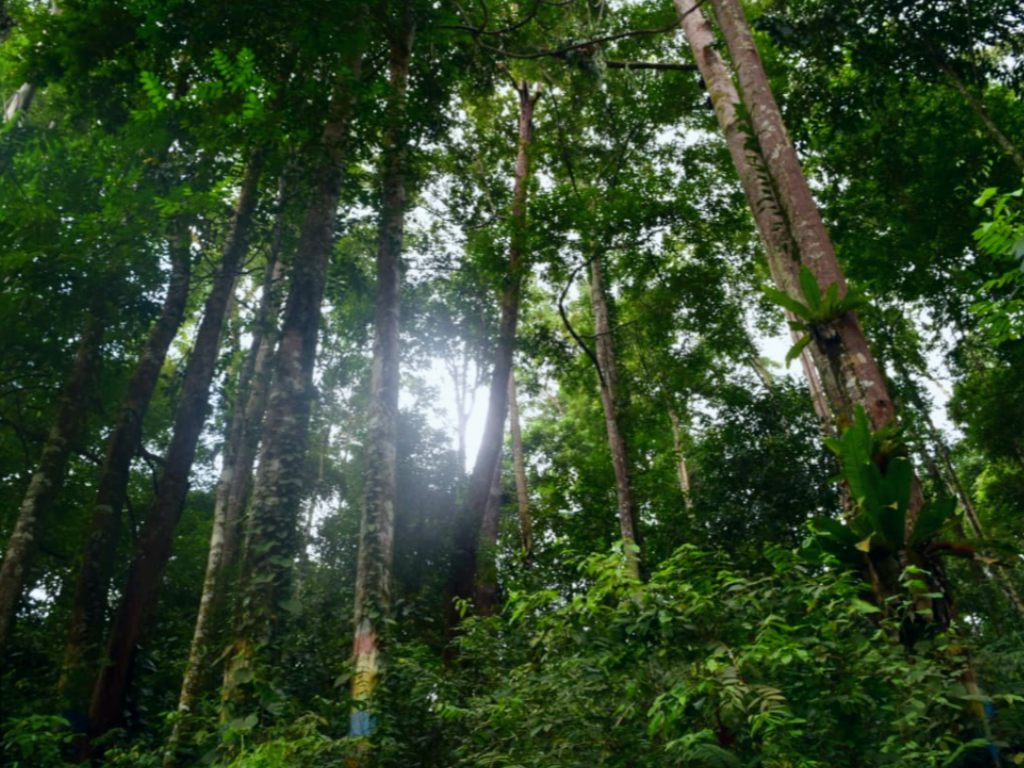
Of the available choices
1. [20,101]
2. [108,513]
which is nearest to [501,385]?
[108,513]

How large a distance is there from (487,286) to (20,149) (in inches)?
343

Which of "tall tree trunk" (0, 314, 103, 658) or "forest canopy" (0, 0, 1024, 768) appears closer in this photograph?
"forest canopy" (0, 0, 1024, 768)

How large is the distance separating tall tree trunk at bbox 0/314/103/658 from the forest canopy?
0.05 meters

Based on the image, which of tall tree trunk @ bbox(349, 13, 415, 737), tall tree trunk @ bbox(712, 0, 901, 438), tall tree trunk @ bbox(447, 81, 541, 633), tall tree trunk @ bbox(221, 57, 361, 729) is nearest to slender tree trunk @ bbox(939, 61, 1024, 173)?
tall tree trunk @ bbox(712, 0, 901, 438)

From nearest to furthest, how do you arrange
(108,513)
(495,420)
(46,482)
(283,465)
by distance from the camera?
(283,465) → (108,513) → (46,482) → (495,420)

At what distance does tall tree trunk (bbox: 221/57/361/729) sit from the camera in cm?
525

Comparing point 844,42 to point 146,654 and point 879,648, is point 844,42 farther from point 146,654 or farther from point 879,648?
point 146,654

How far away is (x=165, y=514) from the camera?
8.23 m

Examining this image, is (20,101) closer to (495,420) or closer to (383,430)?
(383,430)

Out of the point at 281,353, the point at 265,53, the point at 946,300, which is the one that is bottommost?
the point at 281,353

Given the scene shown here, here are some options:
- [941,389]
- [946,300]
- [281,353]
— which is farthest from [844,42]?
[941,389]

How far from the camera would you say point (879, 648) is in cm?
343

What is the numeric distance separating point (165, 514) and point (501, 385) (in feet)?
18.7

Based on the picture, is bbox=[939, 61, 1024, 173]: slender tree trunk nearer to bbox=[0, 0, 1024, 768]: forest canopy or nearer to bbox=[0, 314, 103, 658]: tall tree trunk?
bbox=[0, 0, 1024, 768]: forest canopy
